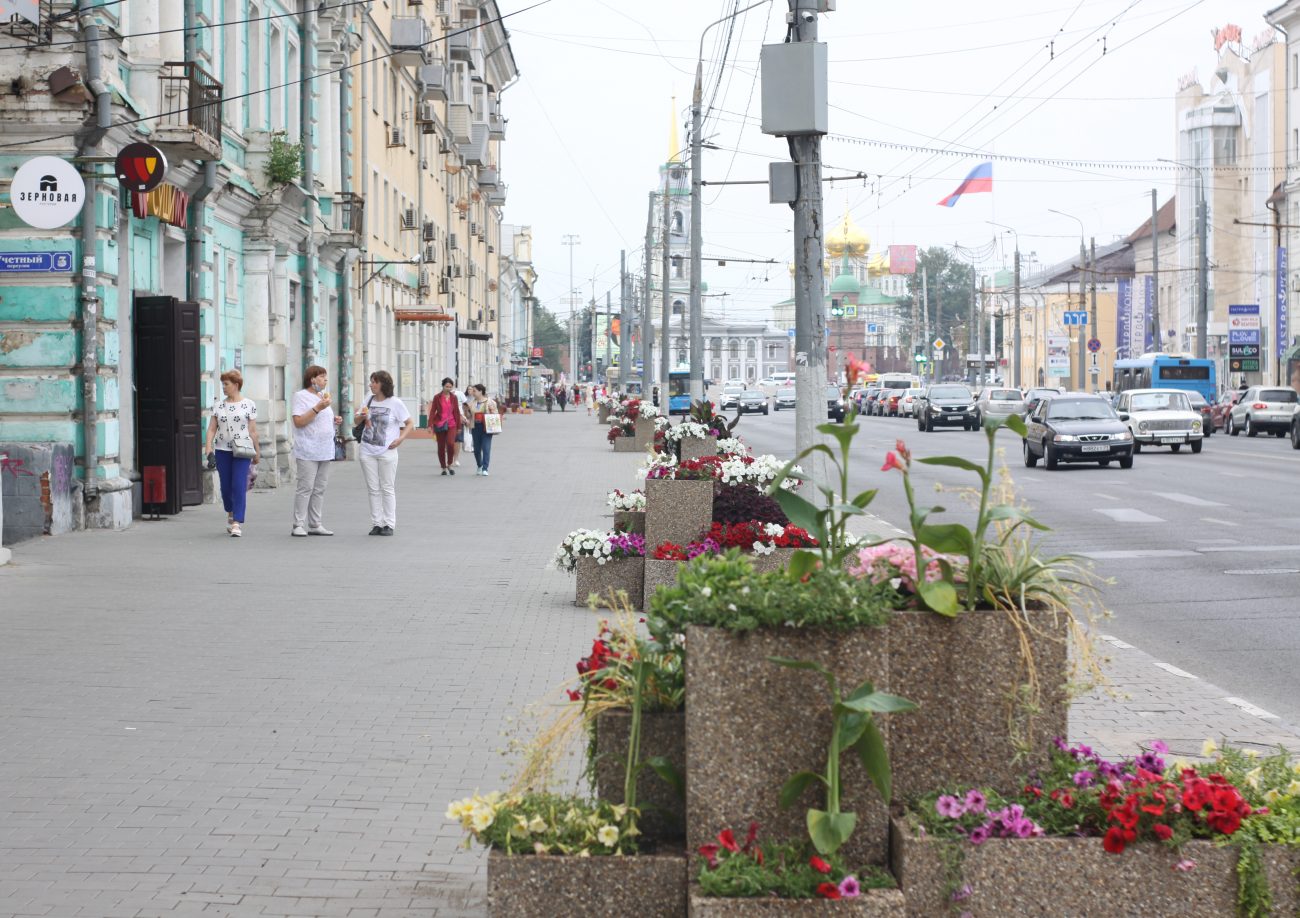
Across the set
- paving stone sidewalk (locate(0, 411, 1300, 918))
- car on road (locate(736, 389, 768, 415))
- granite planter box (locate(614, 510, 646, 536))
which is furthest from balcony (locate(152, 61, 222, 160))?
car on road (locate(736, 389, 768, 415))

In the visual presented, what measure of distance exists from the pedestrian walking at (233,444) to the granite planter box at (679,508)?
6.68 m

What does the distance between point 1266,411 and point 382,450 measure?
4451 centimetres

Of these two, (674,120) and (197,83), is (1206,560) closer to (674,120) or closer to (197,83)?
(197,83)

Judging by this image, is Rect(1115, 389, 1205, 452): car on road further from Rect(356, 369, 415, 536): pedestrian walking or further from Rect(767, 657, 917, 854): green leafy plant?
Rect(767, 657, 917, 854): green leafy plant

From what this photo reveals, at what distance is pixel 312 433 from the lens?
18.4m

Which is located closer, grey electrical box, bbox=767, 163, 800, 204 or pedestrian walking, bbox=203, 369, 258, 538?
grey electrical box, bbox=767, 163, 800, 204

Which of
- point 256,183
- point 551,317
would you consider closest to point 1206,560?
point 256,183

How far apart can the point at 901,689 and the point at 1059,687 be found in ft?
1.40

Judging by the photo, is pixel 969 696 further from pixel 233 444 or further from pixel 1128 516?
pixel 1128 516

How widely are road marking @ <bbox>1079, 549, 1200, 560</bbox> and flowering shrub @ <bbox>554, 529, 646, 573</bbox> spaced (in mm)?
6078

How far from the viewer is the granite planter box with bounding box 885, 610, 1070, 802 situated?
4.58m

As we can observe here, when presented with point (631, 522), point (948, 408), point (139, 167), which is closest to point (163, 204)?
point (139, 167)

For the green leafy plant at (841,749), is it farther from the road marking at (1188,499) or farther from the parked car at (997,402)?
the parked car at (997,402)

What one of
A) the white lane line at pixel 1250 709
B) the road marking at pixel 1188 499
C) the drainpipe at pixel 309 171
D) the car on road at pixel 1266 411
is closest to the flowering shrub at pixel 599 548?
the white lane line at pixel 1250 709
